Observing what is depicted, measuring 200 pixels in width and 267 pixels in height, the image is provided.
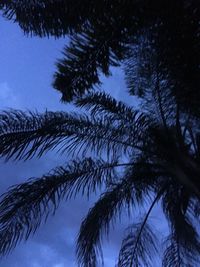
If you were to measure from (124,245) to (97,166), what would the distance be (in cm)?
209

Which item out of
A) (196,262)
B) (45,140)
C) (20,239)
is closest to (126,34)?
(45,140)

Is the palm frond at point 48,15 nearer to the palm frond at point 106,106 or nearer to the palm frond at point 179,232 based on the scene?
the palm frond at point 106,106

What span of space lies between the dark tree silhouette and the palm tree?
78 centimetres

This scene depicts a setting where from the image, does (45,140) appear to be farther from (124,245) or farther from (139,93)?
(124,245)

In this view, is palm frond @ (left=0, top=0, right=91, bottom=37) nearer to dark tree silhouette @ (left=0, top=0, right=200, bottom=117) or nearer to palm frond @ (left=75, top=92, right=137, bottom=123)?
dark tree silhouette @ (left=0, top=0, right=200, bottom=117)

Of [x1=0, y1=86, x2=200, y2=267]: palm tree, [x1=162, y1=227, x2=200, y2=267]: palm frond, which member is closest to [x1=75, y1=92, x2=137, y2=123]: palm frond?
[x1=0, y1=86, x2=200, y2=267]: palm tree

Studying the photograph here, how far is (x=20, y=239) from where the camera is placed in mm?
6930

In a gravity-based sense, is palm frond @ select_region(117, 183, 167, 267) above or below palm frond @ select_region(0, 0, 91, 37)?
below

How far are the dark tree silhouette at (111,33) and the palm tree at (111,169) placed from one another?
0.78 meters

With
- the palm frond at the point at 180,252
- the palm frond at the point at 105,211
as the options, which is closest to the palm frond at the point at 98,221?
the palm frond at the point at 105,211

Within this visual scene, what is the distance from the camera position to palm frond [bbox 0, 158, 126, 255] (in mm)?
6980

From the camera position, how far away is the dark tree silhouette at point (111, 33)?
6.49 m

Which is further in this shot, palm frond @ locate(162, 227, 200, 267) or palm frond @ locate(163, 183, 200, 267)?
palm frond @ locate(162, 227, 200, 267)

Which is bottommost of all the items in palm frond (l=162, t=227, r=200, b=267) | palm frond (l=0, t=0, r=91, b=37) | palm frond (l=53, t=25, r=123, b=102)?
palm frond (l=162, t=227, r=200, b=267)
